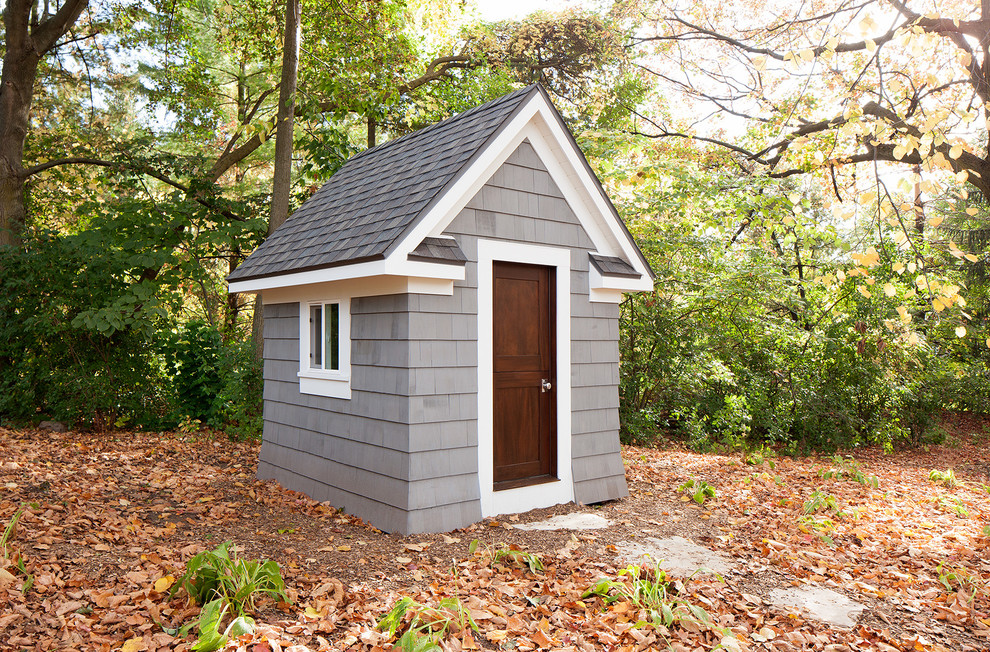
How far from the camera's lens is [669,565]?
A: 4766 mm

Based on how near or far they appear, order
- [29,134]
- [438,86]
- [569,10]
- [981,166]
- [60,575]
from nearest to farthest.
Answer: [60,575] < [981,166] < [29,134] < [438,86] < [569,10]

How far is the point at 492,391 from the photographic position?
19.5 ft

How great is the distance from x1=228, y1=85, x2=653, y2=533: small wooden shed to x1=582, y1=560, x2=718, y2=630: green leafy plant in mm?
1737

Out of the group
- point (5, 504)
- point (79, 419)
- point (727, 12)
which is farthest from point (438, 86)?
point (5, 504)

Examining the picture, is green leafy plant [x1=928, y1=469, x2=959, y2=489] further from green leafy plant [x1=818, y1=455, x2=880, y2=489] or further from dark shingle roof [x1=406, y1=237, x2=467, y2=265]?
dark shingle roof [x1=406, y1=237, x2=467, y2=265]

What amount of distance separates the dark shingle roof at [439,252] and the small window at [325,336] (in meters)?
1.48

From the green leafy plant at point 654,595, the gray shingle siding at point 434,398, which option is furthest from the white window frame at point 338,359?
the green leafy plant at point 654,595

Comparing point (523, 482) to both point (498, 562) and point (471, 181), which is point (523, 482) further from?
point (471, 181)

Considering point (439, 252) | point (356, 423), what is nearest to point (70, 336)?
point (356, 423)

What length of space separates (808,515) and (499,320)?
11.4 ft

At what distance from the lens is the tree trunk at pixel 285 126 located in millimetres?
10695

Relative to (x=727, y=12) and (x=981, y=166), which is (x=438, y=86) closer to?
(x=727, y=12)

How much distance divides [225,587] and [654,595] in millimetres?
2518

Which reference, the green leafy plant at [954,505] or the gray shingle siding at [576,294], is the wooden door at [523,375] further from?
the green leafy plant at [954,505]
